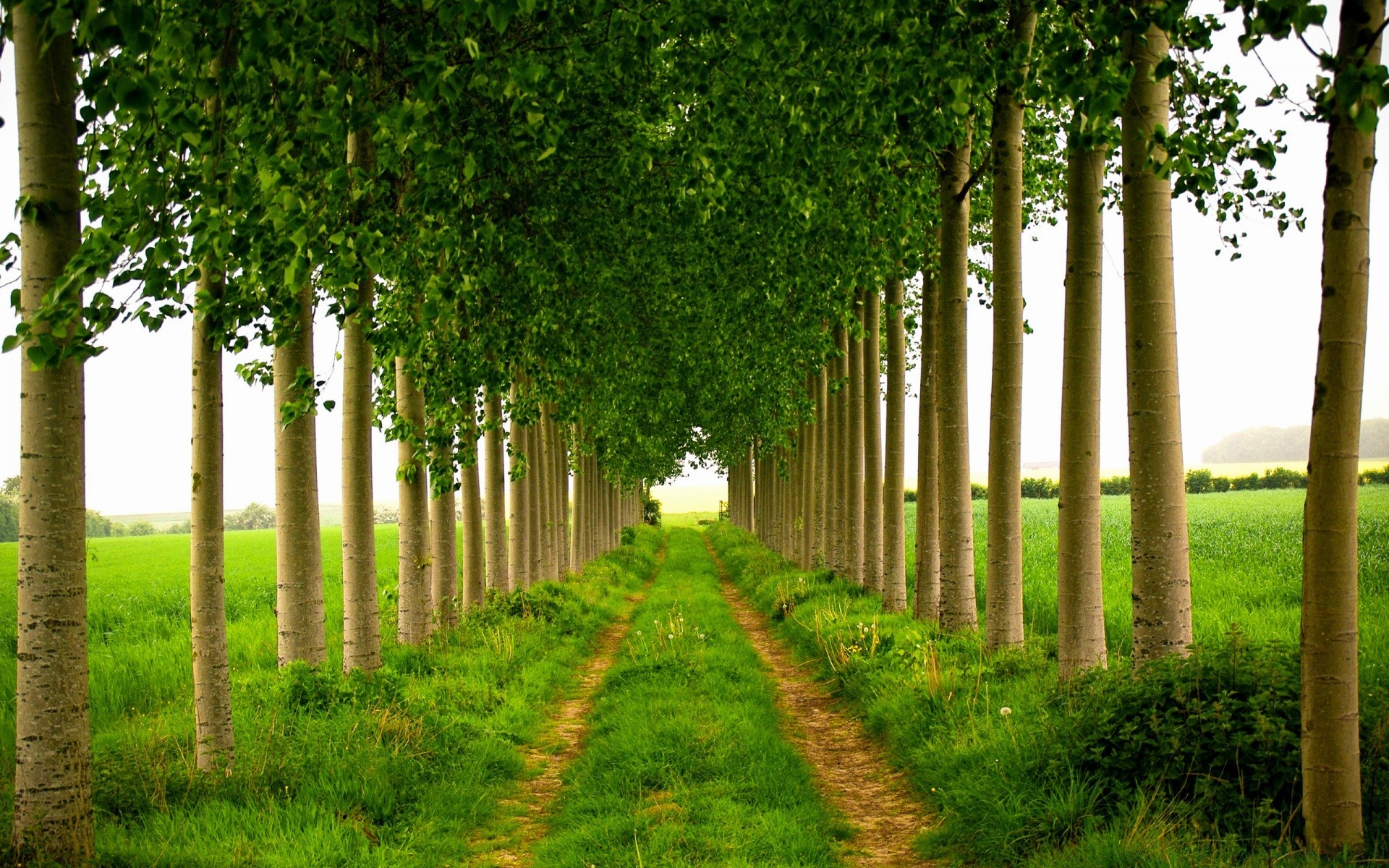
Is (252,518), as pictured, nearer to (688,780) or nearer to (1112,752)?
(688,780)

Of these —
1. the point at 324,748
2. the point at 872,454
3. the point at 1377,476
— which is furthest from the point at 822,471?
the point at 1377,476

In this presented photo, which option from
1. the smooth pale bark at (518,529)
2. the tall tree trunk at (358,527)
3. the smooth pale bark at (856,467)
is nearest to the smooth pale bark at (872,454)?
the smooth pale bark at (856,467)

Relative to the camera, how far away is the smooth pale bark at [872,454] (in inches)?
672

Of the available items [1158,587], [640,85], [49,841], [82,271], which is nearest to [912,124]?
[640,85]

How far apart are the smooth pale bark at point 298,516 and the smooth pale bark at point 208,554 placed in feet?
4.64

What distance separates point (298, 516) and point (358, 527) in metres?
1.61

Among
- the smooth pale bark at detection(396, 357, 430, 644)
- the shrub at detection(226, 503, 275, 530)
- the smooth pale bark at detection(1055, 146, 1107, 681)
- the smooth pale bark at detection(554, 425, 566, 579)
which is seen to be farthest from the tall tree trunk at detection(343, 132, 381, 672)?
the shrub at detection(226, 503, 275, 530)

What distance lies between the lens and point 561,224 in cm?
1143

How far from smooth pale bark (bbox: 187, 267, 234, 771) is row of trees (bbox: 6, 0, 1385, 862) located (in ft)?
0.08

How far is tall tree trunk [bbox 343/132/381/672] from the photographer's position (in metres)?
9.98

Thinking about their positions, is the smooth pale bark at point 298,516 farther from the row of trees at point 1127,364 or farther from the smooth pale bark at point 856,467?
the smooth pale bark at point 856,467

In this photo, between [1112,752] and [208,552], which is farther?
[208,552]

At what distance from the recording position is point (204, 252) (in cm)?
493

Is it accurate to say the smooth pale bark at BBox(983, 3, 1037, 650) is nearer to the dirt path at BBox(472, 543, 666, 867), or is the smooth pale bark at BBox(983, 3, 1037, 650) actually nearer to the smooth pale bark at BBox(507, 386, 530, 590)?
the dirt path at BBox(472, 543, 666, 867)
